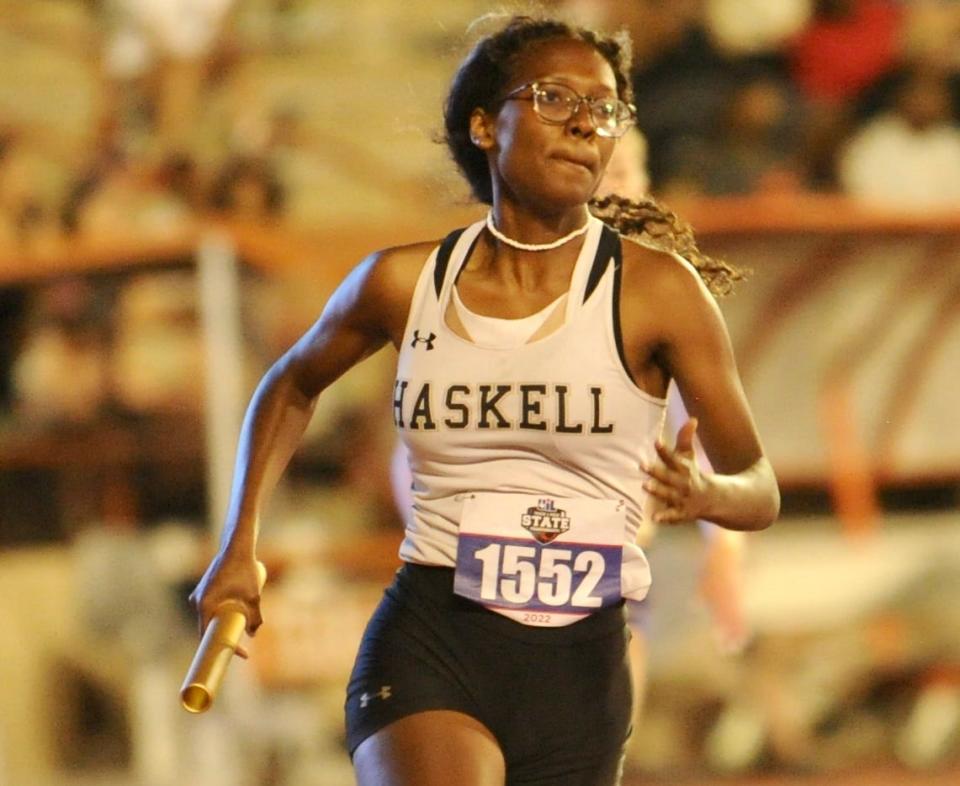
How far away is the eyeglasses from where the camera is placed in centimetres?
271

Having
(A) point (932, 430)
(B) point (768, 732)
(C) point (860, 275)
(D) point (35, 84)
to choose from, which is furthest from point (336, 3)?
(B) point (768, 732)

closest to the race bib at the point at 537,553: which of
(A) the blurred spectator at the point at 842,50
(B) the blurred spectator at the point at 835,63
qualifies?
(B) the blurred spectator at the point at 835,63

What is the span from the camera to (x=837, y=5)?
730 cm

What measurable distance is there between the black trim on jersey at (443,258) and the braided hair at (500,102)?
0.57 ft

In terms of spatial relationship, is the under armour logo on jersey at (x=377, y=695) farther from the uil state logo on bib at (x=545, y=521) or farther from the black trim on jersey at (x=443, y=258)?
the black trim on jersey at (x=443, y=258)

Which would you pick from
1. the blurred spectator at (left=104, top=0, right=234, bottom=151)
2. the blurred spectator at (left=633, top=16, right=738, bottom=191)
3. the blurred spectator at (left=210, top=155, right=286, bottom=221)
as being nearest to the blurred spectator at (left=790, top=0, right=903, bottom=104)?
the blurred spectator at (left=633, top=16, right=738, bottom=191)

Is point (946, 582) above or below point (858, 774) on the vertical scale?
above

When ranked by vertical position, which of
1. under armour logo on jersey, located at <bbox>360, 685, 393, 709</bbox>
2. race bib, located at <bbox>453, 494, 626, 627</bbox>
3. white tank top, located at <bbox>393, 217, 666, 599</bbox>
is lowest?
under armour logo on jersey, located at <bbox>360, 685, 393, 709</bbox>

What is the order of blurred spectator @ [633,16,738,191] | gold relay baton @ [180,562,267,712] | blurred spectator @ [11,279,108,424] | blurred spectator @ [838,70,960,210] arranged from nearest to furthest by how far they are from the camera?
gold relay baton @ [180,562,267,712]
blurred spectator @ [11,279,108,424]
blurred spectator @ [633,16,738,191]
blurred spectator @ [838,70,960,210]

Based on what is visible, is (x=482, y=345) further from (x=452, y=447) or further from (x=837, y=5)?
(x=837, y=5)

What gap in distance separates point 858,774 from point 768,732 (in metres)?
0.35

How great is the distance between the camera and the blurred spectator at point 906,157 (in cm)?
697

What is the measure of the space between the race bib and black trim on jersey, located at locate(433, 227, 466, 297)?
363 mm

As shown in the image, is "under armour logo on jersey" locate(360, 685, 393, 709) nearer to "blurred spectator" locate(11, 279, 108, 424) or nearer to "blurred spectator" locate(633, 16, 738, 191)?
"blurred spectator" locate(11, 279, 108, 424)
